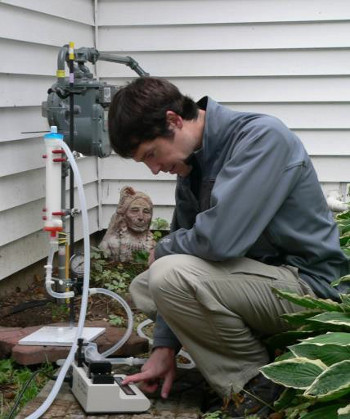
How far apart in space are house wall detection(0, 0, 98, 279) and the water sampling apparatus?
0.70ft

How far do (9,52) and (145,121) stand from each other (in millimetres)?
1902

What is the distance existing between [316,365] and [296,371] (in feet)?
0.23

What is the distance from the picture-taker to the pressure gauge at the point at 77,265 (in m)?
3.98

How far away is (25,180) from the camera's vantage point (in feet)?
16.3

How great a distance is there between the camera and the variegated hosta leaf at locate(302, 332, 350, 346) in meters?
2.94

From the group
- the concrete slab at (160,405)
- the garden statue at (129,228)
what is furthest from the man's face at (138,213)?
the concrete slab at (160,405)

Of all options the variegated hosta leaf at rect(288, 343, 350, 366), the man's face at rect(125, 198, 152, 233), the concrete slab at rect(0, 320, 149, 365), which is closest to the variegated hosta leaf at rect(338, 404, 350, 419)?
the variegated hosta leaf at rect(288, 343, 350, 366)

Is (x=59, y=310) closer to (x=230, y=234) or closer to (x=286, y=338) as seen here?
(x=286, y=338)

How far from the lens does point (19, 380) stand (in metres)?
3.76

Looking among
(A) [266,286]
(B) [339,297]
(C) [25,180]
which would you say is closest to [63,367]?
(A) [266,286]

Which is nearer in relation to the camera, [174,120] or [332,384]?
[332,384]

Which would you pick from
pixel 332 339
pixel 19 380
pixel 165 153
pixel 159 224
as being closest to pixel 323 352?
pixel 332 339

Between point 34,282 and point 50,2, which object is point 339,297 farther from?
point 50,2

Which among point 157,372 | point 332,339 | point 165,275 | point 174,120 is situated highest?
point 174,120
